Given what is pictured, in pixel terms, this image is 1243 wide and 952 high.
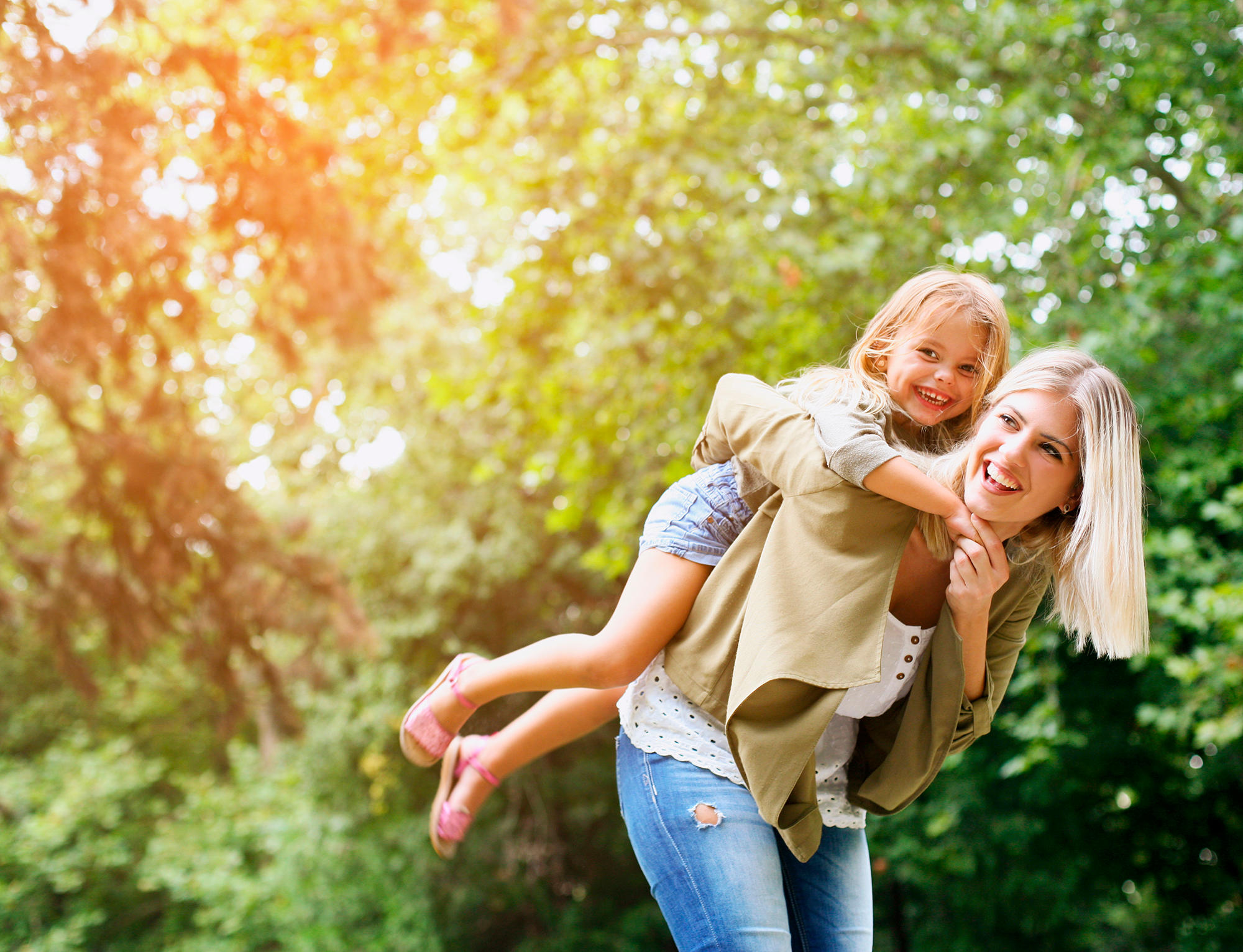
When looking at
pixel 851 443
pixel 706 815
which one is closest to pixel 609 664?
pixel 706 815

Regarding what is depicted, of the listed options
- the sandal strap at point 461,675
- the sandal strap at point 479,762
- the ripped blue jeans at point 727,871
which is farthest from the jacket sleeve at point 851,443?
the sandal strap at point 479,762

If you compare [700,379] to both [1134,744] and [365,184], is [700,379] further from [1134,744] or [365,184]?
[1134,744]

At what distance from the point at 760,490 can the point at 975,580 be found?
32 centimetres

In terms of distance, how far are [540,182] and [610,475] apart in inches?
56.9

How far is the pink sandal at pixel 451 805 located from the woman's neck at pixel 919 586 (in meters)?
0.82

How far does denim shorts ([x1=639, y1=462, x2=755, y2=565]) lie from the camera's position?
1354 mm

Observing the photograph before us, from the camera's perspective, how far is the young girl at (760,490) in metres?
1.33

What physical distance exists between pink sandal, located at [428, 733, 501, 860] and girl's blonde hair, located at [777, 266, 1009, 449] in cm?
87

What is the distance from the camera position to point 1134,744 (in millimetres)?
6203

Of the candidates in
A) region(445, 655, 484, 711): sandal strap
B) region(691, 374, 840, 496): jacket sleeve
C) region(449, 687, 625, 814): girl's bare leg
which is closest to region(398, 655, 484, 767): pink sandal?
region(445, 655, 484, 711): sandal strap

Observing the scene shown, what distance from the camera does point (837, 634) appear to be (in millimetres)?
1152

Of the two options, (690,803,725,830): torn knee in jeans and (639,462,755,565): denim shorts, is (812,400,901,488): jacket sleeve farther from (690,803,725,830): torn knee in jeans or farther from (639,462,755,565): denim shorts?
(690,803,725,830): torn knee in jeans

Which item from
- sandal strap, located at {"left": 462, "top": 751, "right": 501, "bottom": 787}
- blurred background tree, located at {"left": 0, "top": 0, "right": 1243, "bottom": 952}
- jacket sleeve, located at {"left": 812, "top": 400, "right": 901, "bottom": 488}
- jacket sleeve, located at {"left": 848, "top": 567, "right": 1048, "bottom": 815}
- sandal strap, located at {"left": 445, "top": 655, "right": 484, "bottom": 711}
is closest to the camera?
jacket sleeve, located at {"left": 812, "top": 400, "right": 901, "bottom": 488}

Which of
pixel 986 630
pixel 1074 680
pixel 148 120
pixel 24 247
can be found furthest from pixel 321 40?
pixel 1074 680
